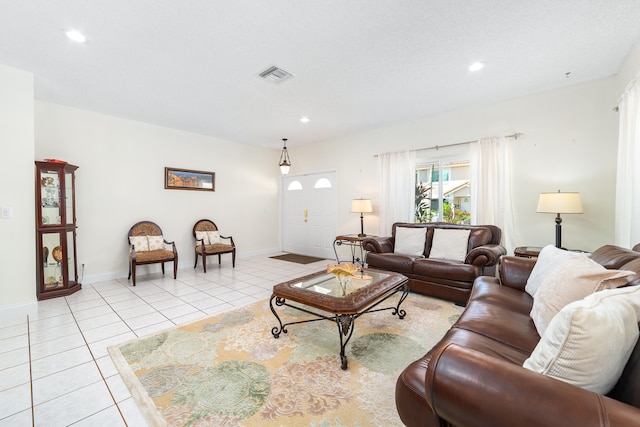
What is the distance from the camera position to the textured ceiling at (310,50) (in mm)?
1988

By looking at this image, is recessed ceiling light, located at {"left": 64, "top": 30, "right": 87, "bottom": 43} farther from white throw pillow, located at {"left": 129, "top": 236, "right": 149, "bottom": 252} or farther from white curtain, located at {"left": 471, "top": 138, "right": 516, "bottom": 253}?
white curtain, located at {"left": 471, "top": 138, "right": 516, "bottom": 253}

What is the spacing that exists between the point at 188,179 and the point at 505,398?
544cm

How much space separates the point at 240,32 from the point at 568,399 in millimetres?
2832

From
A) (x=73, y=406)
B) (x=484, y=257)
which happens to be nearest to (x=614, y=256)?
A: (x=484, y=257)

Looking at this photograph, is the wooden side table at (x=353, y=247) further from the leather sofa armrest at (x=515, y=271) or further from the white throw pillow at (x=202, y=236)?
the leather sofa armrest at (x=515, y=271)

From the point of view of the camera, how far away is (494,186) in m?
3.74

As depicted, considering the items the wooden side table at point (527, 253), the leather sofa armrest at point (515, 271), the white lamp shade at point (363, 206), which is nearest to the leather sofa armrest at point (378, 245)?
the white lamp shade at point (363, 206)

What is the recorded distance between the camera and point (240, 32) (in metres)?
2.23

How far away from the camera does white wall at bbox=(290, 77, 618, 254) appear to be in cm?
312

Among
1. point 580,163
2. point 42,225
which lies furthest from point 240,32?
point 580,163

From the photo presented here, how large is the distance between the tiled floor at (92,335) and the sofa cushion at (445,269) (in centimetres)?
198

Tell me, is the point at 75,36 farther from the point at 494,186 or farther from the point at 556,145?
the point at 556,145

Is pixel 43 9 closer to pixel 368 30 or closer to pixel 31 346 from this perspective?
pixel 368 30

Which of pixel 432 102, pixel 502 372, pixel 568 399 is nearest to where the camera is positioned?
pixel 568 399
